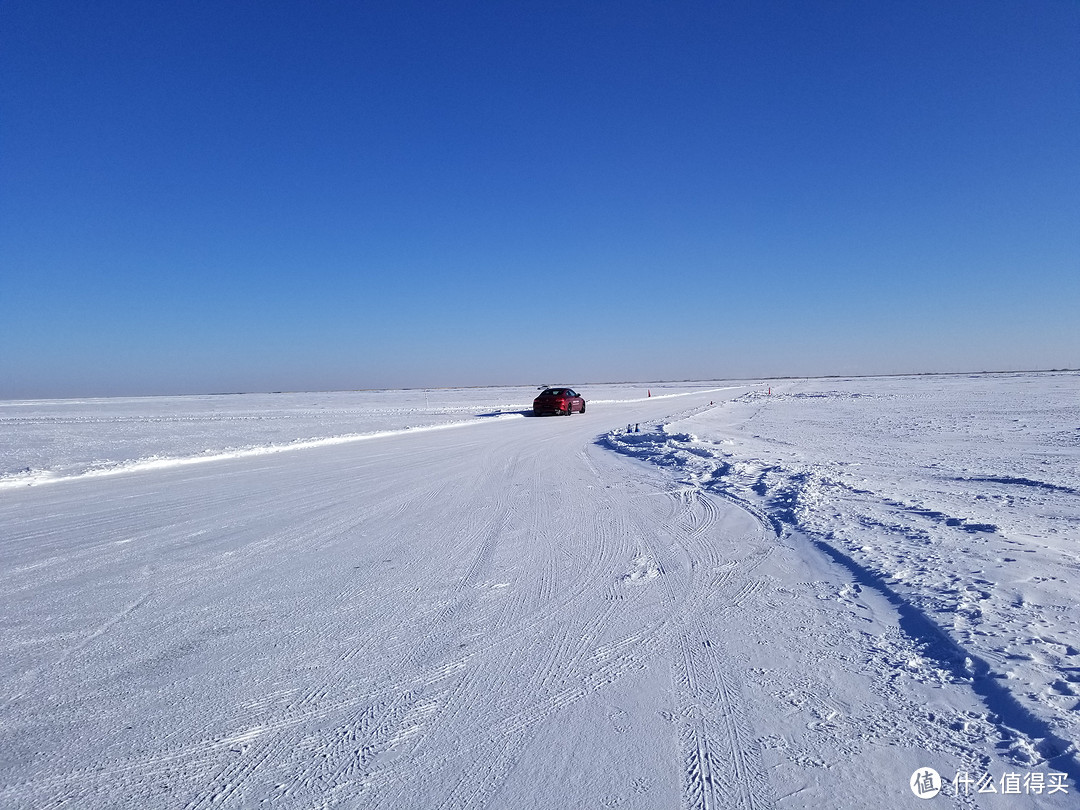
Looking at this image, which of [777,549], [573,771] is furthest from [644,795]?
[777,549]

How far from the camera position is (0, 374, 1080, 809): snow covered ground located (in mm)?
2826

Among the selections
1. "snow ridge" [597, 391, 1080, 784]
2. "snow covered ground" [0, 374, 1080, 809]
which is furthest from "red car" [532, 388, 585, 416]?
"snow covered ground" [0, 374, 1080, 809]

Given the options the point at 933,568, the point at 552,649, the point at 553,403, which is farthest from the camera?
the point at 553,403

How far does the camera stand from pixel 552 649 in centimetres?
415

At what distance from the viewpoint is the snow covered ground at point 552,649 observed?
283 centimetres

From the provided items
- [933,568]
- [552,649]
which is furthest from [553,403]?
[552,649]

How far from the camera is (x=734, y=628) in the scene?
4.44m

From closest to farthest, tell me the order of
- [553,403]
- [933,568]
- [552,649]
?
[552,649] < [933,568] < [553,403]

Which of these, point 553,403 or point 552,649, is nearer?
point 552,649

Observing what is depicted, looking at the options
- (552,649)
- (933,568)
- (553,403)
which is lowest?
(552,649)

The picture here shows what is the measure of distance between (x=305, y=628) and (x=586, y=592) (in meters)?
2.43

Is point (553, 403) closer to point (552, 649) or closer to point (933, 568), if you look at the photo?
point (933, 568)

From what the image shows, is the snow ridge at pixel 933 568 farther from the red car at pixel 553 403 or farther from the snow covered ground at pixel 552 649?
the red car at pixel 553 403

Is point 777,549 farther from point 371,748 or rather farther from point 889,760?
point 371,748
